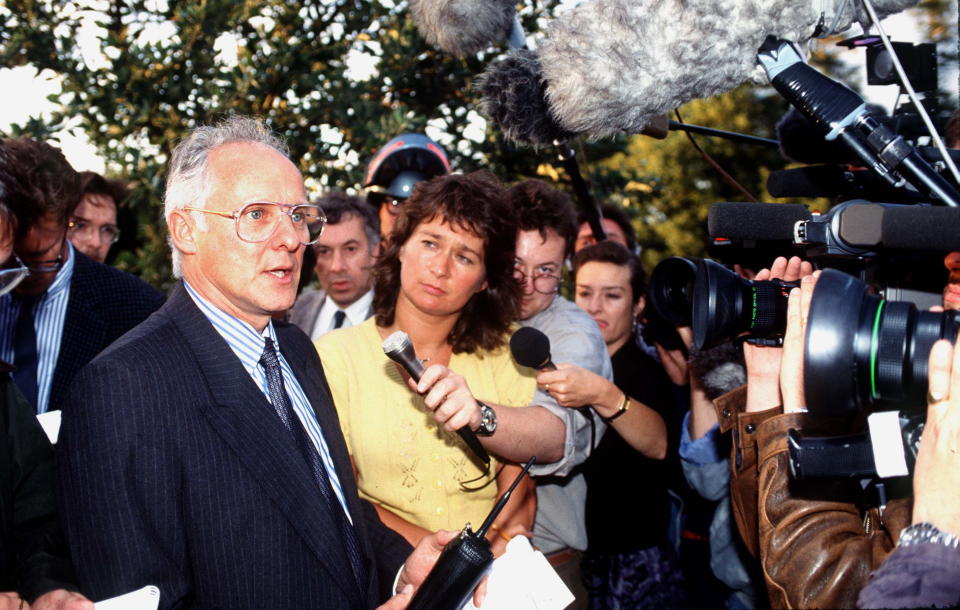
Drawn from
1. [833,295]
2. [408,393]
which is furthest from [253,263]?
[833,295]

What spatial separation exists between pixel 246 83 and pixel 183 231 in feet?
8.26

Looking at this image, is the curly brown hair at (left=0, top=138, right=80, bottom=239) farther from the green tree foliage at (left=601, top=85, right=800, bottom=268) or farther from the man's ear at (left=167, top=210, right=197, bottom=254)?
the green tree foliage at (left=601, top=85, right=800, bottom=268)

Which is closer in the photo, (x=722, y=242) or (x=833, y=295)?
(x=833, y=295)

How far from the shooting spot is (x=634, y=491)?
3.24 metres

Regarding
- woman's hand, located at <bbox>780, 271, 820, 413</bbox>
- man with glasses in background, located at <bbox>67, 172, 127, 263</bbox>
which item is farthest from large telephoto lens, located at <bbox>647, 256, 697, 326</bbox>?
man with glasses in background, located at <bbox>67, 172, 127, 263</bbox>

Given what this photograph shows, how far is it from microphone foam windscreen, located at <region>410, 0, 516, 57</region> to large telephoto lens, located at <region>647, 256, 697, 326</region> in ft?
3.33

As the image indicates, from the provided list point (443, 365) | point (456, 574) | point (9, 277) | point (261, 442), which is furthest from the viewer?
point (443, 365)

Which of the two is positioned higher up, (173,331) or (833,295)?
(833,295)

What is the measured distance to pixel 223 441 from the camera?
1.89 meters

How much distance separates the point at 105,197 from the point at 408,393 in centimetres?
226

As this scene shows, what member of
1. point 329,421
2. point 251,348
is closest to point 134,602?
point 251,348

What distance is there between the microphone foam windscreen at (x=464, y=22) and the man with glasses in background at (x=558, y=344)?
1.97 feet

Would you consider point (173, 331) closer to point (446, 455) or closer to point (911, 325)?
point (446, 455)

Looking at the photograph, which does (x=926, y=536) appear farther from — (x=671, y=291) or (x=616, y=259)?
(x=616, y=259)
